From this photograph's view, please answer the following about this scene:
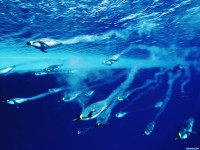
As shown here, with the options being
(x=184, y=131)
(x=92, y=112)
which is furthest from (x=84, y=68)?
(x=92, y=112)

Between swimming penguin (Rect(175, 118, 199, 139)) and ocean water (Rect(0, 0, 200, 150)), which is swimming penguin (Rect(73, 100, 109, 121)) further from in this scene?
swimming penguin (Rect(175, 118, 199, 139))

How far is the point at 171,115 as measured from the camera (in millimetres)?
56438

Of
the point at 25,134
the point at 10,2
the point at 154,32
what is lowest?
the point at 25,134

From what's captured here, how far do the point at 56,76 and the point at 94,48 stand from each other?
6456 mm

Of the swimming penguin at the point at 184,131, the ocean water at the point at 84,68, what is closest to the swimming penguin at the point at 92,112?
the ocean water at the point at 84,68

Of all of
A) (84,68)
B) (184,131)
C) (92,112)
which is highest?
(92,112)

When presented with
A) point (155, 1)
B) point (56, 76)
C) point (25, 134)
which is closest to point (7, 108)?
point (25, 134)

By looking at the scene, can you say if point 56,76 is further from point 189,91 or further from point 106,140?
point 189,91

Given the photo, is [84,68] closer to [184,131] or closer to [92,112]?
[184,131]

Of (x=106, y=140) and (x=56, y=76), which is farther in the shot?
(x=106, y=140)

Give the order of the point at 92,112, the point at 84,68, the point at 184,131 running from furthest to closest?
1. the point at 84,68
2. the point at 184,131
3. the point at 92,112

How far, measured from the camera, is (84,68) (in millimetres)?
30719

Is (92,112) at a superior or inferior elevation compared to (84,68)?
superior

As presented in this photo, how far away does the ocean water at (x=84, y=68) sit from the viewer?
1233 centimetres
